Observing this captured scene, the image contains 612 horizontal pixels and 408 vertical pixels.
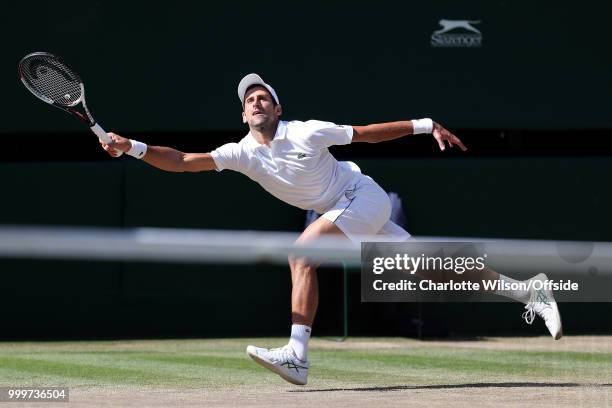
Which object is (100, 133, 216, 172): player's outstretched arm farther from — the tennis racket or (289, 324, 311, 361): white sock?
(289, 324, 311, 361): white sock

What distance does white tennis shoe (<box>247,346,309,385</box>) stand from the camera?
7.18m

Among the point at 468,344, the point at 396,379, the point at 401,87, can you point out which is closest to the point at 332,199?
the point at 396,379

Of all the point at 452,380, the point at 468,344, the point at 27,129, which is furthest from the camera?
the point at 27,129

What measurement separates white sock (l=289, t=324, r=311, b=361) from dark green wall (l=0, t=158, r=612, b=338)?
5925 millimetres

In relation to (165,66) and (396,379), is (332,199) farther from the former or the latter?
(165,66)

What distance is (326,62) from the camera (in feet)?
44.3

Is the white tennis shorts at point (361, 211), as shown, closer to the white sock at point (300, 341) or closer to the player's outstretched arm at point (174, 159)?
the white sock at point (300, 341)

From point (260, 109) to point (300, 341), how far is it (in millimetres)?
1600

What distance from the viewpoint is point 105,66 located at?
526 inches

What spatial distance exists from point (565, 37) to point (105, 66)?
208 inches

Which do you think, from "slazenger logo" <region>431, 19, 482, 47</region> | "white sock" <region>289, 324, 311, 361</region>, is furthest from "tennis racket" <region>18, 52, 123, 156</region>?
"slazenger logo" <region>431, 19, 482, 47</region>

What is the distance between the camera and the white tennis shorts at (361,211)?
777 centimetres

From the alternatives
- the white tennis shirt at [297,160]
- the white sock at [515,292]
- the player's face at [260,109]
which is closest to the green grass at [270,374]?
the white sock at [515,292]

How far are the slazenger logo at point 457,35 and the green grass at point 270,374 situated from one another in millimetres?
3533
